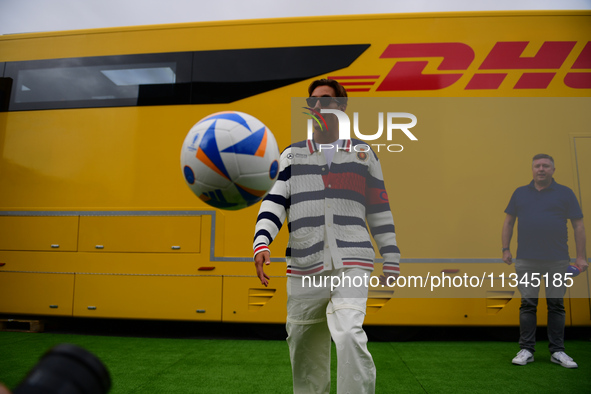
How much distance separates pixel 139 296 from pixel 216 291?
864 millimetres

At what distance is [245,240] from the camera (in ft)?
13.3

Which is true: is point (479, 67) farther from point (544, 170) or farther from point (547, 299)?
point (547, 299)

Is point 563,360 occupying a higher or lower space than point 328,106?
lower

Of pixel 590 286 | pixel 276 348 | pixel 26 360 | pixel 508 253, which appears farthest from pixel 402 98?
pixel 26 360

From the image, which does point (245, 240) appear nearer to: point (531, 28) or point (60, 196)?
point (60, 196)

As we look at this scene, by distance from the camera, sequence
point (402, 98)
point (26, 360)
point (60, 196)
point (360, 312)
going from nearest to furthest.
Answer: point (360, 312), point (26, 360), point (402, 98), point (60, 196)

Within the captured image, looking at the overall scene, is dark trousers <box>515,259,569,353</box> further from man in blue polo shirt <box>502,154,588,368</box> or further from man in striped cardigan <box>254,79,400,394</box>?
man in striped cardigan <box>254,79,400,394</box>

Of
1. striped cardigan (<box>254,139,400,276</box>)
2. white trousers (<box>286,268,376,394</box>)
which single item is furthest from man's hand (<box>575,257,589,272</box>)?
white trousers (<box>286,268,376,394</box>)

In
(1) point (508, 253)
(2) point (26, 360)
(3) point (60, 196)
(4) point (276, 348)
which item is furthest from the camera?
(3) point (60, 196)

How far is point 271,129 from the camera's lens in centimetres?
414

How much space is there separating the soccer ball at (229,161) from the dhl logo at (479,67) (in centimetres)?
270

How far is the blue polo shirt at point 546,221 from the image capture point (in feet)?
10.9

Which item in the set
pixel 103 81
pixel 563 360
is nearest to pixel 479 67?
pixel 563 360

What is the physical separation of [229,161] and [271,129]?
2.61 m
